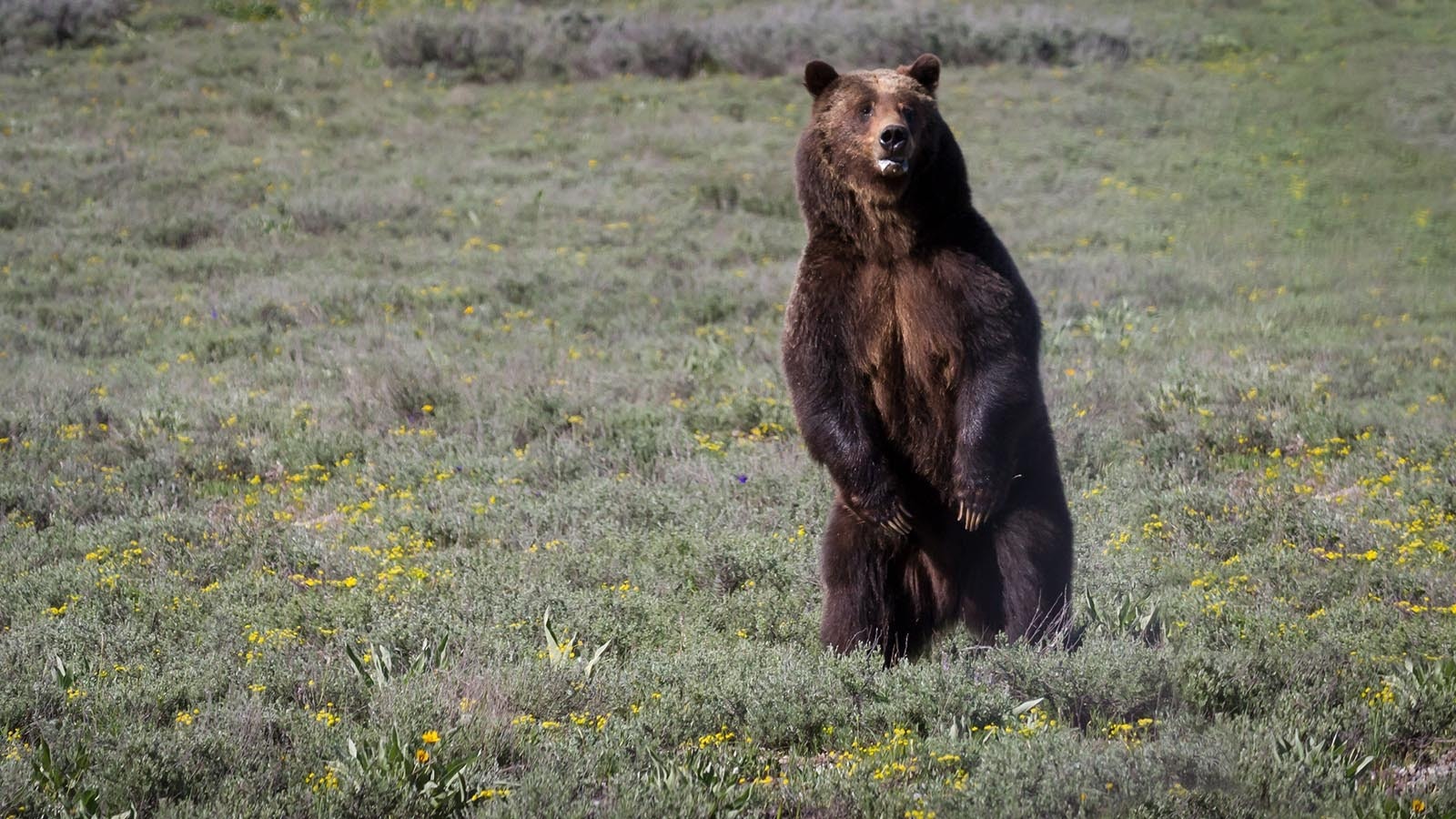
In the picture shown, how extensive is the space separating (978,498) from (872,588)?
0.54 meters

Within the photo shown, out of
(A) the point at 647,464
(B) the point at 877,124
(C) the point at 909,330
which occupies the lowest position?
(A) the point at 647,464

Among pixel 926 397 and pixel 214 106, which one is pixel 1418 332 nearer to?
pixel 926 397

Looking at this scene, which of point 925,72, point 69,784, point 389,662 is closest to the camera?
point 69,784

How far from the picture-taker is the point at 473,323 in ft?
39.4

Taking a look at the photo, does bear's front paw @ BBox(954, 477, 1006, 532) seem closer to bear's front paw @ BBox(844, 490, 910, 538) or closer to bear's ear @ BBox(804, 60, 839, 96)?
bear's front paw @ BBox(844, 490, 910, 538)

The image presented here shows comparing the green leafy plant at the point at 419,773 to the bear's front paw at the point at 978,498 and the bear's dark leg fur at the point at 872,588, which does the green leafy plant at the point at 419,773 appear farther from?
the bear's front paw at the point at 978,498

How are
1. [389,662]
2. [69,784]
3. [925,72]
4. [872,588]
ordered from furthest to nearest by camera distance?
[925,72], [872,588], [389,662], [69,784]

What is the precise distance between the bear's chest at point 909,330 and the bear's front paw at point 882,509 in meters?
0.33

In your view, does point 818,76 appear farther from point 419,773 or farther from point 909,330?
point 419,773

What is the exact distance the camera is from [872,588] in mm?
4926

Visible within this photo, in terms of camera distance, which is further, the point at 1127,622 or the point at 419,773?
the point at 1127,622

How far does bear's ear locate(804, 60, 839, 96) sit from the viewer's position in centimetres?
514

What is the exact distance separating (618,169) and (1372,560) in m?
13.6

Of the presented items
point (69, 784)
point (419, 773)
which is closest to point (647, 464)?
point (419, 773)
